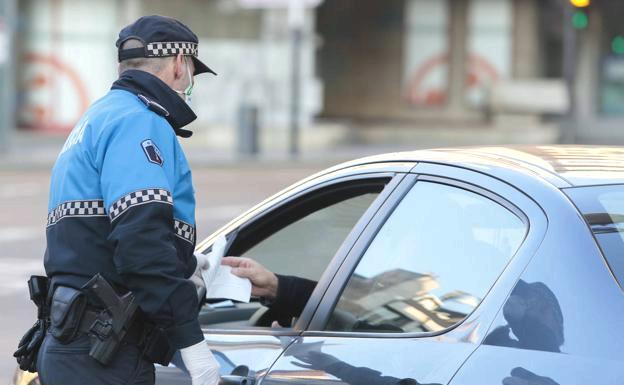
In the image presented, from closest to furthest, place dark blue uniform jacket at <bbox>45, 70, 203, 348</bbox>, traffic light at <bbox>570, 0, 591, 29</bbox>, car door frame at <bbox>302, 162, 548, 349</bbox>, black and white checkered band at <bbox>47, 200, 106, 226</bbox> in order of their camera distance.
→ 1. car door frame at <bbox>302, 162, 548, 349</bbox>
2. dark blue uniform jacket at <bbox>45, 70, 203, 348</bbox>
3. black and white checkered band at <bbox>47, 200, 106, 226</bbox>
4. traffic light at <bbox>570, 0, 591, 29</bbox>

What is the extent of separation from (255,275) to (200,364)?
0.72 m

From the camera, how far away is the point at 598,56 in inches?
1181

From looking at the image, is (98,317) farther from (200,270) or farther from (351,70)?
(351,70)

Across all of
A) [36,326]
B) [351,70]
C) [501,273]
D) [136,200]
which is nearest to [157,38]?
[136,200]

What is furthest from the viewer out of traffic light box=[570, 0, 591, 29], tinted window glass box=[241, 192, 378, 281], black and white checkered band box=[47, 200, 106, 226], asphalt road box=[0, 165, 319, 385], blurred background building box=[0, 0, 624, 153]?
blurred background building box=[0, 0, 624, 153]

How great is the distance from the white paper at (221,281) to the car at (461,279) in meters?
0.16

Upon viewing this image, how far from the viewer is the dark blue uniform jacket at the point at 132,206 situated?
127 inches

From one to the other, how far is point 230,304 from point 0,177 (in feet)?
54.6

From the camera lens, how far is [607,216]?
2.81 metres

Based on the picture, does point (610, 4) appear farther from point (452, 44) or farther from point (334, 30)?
point (334, 30)

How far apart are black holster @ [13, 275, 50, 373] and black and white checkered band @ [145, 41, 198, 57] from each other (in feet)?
2.38

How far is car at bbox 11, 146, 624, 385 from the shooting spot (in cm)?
263

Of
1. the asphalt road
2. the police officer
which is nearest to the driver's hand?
the police officer

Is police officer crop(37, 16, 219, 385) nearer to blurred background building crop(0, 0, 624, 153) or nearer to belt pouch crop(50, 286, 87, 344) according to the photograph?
belt pouch crop(50, 286, 87, 344)
